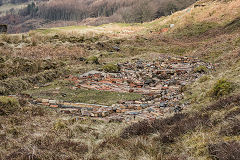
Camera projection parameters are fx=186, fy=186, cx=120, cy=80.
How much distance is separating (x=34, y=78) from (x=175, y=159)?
9.62m

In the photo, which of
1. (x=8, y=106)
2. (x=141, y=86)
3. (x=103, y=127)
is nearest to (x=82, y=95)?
(x=8, y=106)

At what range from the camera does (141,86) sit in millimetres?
10352

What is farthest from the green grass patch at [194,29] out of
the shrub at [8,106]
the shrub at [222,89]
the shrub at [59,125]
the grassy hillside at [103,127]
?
the shrub at [59,125]

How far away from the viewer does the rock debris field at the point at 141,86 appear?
6.57 meters

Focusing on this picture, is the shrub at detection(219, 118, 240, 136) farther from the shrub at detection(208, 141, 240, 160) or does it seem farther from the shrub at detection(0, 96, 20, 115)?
the shrub at detection(0, 96, 20, 115)

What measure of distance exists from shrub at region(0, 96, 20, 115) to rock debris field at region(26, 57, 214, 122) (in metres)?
1.10

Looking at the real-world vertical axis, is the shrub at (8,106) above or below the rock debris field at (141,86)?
above

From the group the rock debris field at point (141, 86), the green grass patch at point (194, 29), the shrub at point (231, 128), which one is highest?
the shrub at point (231, 128)

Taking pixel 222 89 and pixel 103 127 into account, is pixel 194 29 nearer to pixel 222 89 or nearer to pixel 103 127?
pixel 222 89

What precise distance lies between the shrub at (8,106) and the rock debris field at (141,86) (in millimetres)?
1099

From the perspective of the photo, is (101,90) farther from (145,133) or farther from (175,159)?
(175,159)

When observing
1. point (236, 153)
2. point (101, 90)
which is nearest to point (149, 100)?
point (101, 90)

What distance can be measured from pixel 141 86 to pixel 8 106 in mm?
6472

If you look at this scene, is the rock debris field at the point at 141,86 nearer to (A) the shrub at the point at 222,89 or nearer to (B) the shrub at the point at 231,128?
(A) the shrub at the point at 222,89
